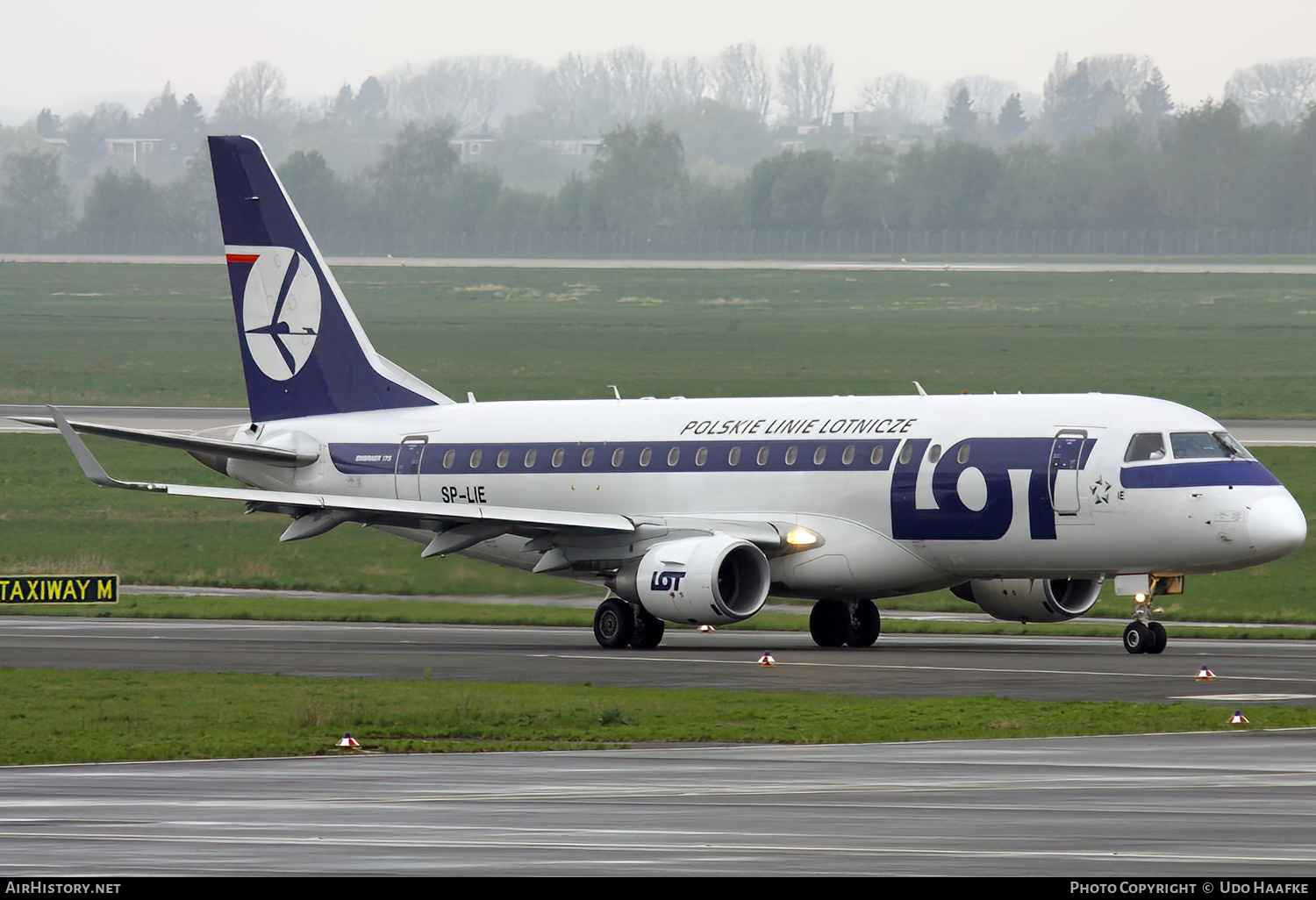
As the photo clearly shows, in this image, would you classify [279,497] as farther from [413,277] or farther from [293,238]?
[413,277]

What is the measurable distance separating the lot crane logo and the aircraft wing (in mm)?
6786

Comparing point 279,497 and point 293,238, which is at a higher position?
point 293,238

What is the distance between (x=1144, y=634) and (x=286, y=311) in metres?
21.6


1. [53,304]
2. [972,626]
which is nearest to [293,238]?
[972,626]

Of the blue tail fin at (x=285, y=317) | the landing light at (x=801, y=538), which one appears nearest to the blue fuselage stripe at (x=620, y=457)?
the landing light at (x=801, y=538)

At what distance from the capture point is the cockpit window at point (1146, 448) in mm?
37094

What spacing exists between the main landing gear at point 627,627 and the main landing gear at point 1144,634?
8.79 meters

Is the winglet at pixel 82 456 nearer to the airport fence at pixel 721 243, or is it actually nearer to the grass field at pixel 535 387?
the grass field at pixel 535 387

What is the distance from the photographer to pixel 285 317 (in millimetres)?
48844

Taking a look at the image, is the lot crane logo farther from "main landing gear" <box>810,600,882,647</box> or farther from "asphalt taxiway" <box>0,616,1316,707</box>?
"main landing gear" <box>810,600,882,647</box>

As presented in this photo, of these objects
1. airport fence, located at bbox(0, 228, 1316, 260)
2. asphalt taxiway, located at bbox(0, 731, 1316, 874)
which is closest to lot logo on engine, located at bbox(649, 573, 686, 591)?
asphalt taxiway, located at bbox(0, 731, 1316, 874)

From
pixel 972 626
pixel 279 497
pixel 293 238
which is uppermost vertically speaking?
pixel 293 238

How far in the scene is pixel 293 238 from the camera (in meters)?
48.9
